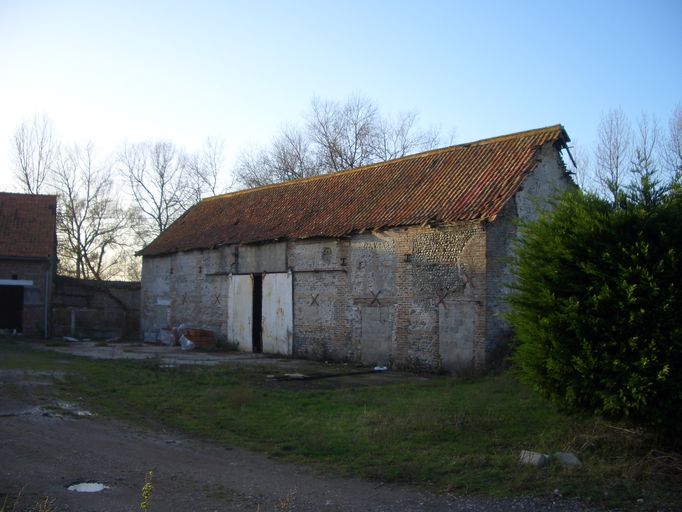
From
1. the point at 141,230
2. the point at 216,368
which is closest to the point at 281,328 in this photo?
the point at 216,368

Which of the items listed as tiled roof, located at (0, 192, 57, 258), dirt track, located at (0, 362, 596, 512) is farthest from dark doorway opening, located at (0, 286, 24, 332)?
dirt track, located at (0, 362, 596, 512)

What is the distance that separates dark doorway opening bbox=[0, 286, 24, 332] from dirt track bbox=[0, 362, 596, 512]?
22.2 meters

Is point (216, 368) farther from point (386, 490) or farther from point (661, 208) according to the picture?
point (661, 208)

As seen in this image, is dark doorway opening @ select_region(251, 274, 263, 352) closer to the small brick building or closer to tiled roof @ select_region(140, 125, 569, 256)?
tiled roof @ select_region(140, 125, 569, 256)

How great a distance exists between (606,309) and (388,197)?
12898 millimetres

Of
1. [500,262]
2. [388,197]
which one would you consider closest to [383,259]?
[388,197]

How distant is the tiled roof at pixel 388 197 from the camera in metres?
17.0

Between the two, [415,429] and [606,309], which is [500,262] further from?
[606,309]

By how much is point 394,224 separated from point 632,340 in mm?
11026

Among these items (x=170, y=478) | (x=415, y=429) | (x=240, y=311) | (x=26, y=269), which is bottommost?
(x=170, y=478)

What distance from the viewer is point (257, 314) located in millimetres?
22375

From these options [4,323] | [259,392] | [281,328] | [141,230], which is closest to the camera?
[259,392]

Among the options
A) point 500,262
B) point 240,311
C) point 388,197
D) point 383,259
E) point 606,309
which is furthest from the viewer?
point 240,311

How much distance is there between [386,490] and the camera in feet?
21.5
